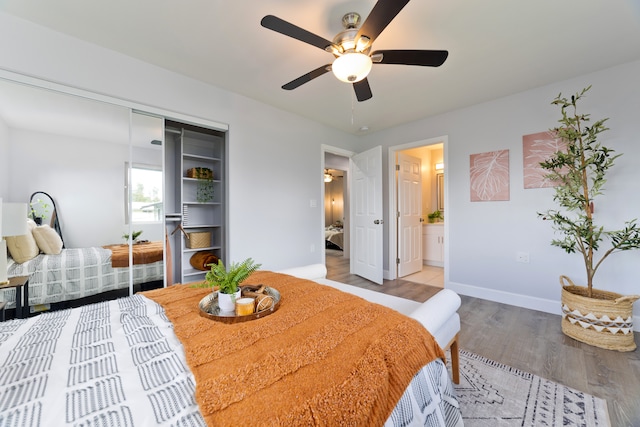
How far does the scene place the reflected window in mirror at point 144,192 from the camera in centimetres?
241

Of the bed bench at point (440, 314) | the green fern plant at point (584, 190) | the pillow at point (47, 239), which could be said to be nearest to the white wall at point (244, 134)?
the pillow at point (47, 239)

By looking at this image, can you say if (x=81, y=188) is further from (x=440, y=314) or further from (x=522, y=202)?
(x=522, y=202)

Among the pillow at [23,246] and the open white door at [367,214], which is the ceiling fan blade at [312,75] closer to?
the open white door at [367,214]

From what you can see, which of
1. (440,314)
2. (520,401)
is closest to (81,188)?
(440,314)

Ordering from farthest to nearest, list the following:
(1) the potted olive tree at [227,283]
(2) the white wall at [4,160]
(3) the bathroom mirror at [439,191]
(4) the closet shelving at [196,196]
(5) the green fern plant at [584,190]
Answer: (3) the bathroom mirror at [439,191]
(4) the closet shelving at [196,196]
(5) the green fern plant at [584,190]
(2) the white wall at [4,160]
(1) the potted olive tree at [227,283]

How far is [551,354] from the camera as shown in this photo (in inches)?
77.7

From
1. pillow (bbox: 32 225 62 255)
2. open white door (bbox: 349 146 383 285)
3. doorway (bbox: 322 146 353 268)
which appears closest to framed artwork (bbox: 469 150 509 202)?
open white door (bbox: 349 146 383 285)

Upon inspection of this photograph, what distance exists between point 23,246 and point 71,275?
39 cm

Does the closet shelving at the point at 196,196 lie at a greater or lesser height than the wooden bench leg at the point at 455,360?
greater

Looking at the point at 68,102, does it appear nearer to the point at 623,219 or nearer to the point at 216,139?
the point at 216,139

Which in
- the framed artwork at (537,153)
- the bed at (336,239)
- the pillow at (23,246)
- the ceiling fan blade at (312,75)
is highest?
the ceiling fan blade at (312,75)

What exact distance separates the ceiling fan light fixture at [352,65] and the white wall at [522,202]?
2.37 metres

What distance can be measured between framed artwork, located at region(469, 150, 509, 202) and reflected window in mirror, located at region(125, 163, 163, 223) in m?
3.70

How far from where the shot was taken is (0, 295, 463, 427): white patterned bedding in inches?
23.8
